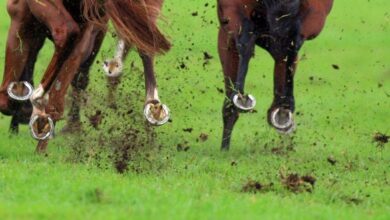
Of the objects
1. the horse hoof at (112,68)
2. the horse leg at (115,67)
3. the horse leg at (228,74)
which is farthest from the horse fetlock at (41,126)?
the horse hoof at (112,68)

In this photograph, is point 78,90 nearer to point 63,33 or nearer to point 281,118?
point 281,118

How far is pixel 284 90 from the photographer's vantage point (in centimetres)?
1218

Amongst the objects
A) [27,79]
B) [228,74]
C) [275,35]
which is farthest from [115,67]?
[275,35]

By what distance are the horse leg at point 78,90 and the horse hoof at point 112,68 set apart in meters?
0.25

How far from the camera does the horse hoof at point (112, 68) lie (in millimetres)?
13305

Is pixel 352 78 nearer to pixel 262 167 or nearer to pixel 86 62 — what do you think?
pixel 86 62

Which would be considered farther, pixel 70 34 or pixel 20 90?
pixel 20 90

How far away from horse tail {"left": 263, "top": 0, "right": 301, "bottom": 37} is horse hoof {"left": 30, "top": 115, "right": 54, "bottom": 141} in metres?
2.66

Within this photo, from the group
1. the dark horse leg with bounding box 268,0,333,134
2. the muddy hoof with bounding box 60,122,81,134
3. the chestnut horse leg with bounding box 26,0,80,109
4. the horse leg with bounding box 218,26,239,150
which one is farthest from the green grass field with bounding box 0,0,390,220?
the chestnut horse leg with bounding box 26,0,80,109

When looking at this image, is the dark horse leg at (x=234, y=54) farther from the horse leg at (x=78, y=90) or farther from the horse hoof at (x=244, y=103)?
the horse leg at (x=78, y=90)

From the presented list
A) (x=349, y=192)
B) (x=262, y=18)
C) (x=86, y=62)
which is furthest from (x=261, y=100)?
(x=349, y=192)

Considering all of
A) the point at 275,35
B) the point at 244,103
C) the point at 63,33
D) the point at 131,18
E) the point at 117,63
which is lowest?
the point at 244,103

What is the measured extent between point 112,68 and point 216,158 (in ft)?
7.89

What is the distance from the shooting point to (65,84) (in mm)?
10688
